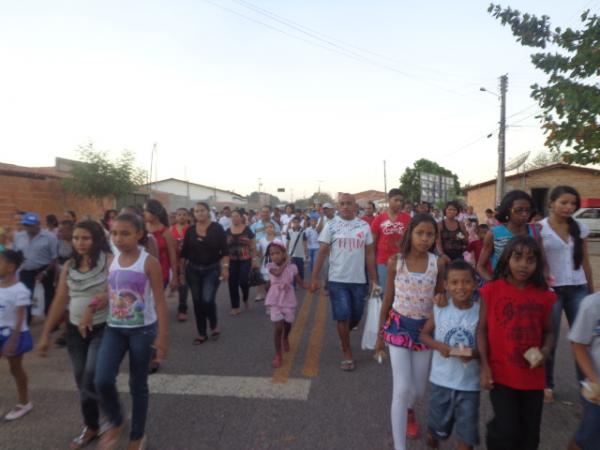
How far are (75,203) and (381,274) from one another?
1670cm

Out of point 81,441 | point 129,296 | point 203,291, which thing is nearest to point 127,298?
point 129,296

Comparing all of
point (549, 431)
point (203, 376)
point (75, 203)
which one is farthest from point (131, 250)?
point (75, 203)

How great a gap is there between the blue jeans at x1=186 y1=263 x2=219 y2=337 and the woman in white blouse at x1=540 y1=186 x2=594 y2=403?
3.78 metres

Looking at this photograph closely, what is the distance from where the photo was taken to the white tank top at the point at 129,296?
297 centimetres

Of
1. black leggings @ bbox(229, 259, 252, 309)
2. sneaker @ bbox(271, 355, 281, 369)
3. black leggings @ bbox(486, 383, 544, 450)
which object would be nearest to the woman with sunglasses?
black leggings @ bbox(486, 383, 544, 450)

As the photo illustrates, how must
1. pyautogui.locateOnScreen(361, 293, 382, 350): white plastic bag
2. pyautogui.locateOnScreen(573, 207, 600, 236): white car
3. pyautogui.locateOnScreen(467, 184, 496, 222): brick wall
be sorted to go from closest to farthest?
pyautogui.locateOnScreen(361, 293, 382, 350): white plastic bag → pyautogui.locateOnScreen(573, 207, 600, 236): white car → pyautogui.locateOnScreen(467, 184, 496, 222): brick wall

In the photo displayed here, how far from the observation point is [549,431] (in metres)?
3.30

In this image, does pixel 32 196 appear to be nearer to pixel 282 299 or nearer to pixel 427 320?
pixel 282 299

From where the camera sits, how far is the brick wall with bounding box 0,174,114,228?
1404cm

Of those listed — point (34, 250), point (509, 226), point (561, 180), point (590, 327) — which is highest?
point (561, 180)

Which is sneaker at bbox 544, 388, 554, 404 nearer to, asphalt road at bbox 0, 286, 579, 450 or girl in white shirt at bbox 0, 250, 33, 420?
asphalt road at bbox 0, 286, 579, 450

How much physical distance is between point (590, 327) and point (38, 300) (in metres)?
6.49

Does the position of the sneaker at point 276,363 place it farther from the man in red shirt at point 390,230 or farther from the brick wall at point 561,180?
the brick wall at point 561,180

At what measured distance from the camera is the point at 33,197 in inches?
620
